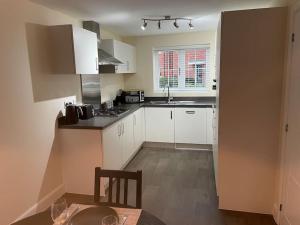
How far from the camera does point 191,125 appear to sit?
4602 millimetres

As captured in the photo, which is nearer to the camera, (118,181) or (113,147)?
(118,181)

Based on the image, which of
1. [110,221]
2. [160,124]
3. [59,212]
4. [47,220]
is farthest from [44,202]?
[160,124]

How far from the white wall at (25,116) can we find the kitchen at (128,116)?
1cm

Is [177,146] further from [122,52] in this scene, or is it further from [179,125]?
[122,52]

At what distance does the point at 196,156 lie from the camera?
174 inches

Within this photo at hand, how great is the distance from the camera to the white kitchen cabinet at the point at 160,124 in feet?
15.4

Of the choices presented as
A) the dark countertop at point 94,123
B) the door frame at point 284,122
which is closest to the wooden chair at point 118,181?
the dark countertop at point 94,123

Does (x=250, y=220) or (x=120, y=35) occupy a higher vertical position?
(x=120, y=35)

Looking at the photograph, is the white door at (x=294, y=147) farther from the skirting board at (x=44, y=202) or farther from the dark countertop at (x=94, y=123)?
the skirting board at (x=44, y=202)

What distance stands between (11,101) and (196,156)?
3195 millimetres

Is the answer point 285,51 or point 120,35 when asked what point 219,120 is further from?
point 120,35

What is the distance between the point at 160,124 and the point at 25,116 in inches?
108

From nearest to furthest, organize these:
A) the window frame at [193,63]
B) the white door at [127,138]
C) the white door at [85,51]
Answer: the white door at [85,51] → the white door at [127,138] → the window frame at [193,63]

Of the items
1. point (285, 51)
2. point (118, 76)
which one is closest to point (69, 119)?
point (118, 76)
